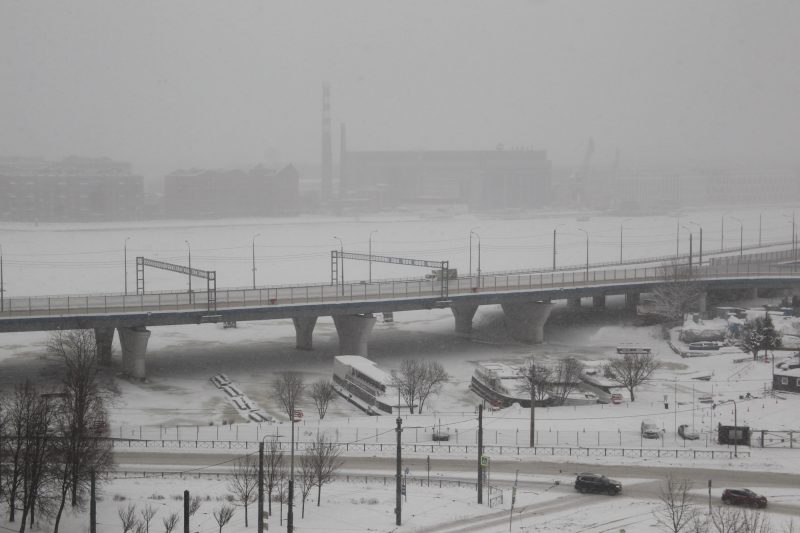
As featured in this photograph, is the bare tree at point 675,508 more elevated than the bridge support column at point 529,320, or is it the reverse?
the bridge support column at point 529,320

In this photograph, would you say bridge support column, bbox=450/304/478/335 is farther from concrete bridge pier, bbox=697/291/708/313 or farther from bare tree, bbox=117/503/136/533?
bare tree, bbox=117/503/136/533

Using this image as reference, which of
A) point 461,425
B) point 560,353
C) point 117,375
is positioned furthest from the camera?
point 560,353

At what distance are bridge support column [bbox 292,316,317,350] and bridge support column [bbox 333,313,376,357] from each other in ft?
4.03

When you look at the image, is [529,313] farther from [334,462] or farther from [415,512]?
[415,512]

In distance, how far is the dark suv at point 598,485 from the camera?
682 inches

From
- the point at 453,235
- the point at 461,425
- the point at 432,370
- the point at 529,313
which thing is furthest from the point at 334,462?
the point at 453,235

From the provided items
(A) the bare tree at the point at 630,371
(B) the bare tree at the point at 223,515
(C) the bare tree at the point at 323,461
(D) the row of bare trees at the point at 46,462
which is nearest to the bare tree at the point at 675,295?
(A) the bare tree at the point at 630,371

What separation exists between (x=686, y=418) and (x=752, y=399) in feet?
9.71

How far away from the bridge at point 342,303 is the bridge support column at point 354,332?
0.03m

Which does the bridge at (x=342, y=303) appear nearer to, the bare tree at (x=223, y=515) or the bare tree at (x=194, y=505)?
the bare tree at (x=194, y=505)

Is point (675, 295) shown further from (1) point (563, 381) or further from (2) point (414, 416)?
(2) point (414, 416)

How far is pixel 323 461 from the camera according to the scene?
17.9 meters

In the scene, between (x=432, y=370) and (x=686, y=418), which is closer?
(x=686, y=418)

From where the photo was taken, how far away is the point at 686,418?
908 inches
